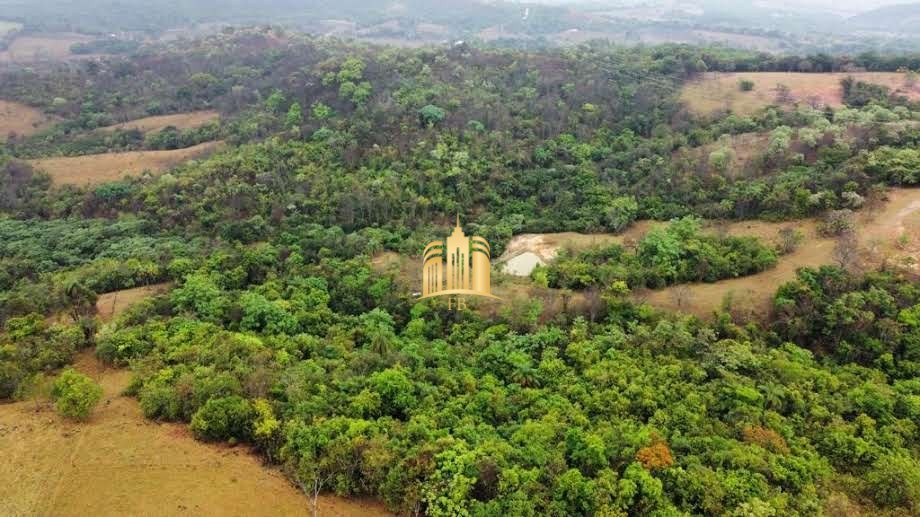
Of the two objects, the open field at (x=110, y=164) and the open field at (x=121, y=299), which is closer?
the open field at (x=121, y=299)

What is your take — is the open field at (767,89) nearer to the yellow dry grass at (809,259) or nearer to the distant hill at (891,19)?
the yellow dry grass at (809,259)

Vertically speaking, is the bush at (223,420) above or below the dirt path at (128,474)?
above

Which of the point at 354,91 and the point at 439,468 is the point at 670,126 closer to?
the point at 354,91

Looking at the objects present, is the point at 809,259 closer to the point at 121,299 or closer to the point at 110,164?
the point at 121,299

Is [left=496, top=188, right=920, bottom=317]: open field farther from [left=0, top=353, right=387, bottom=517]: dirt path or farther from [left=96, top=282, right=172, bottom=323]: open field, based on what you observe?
[left=96, top=282, right=172, bottom=323]: open field

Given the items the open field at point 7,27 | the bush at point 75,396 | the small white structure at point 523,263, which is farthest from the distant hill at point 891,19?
the open field at point 7,27

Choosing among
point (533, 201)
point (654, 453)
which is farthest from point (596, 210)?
Answer: point (654, 453)

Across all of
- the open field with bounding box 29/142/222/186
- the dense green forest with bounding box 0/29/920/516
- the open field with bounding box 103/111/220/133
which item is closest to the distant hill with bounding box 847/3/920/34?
the dense green forest with bounding box 0/29/920/516

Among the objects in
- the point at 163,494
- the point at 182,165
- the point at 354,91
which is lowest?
the point at 163,494
